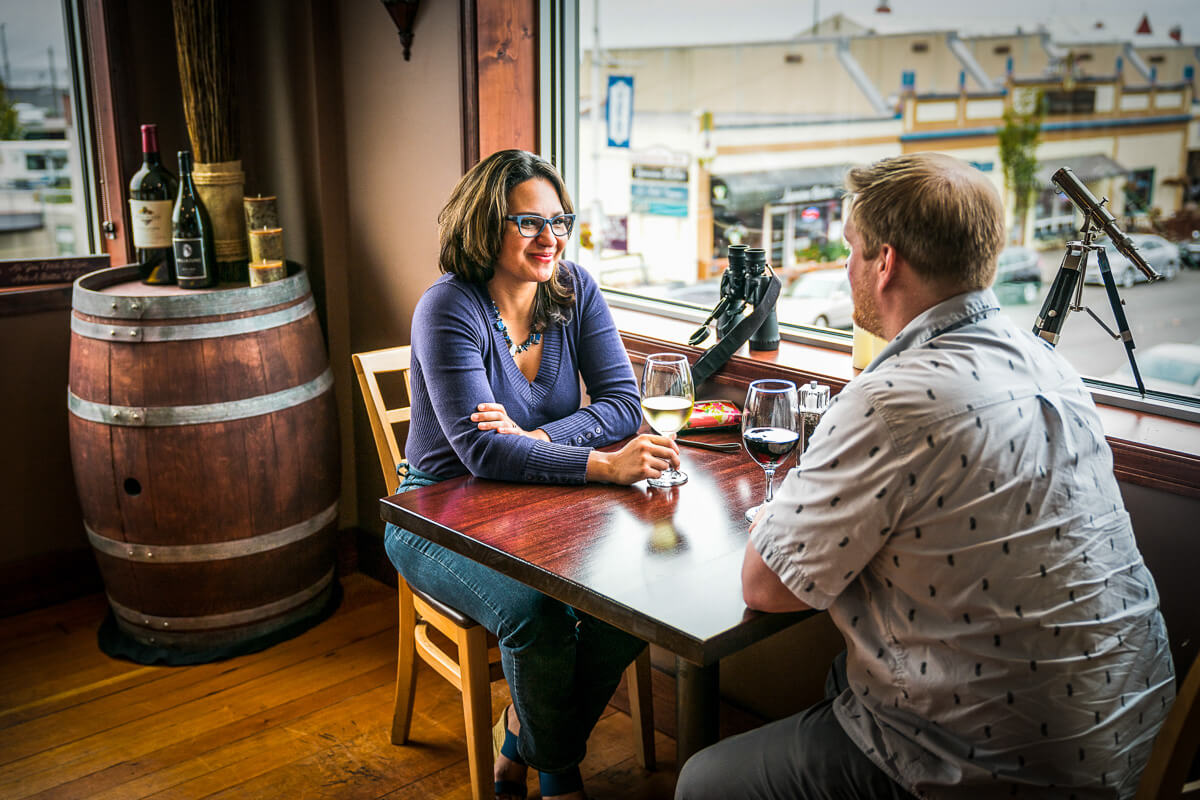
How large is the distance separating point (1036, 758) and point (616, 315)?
5.81ft

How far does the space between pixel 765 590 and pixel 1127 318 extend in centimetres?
109

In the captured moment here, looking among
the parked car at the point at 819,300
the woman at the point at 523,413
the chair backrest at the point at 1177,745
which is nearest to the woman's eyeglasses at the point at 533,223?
the woman at the point at 523,413

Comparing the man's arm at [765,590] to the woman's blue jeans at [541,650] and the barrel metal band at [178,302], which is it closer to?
the woman's blue jeans at [541,650]

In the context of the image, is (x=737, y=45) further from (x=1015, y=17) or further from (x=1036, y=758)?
(x=1036, y=758)

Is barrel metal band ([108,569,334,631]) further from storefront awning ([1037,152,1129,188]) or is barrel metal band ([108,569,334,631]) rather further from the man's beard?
storefront awning ([1037,152,1129,188])

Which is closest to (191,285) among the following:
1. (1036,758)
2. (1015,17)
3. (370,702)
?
(370,702)

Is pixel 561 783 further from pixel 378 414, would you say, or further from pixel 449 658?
pixel 378 414

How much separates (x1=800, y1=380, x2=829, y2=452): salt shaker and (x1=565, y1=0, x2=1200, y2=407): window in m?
0.36

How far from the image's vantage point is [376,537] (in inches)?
127

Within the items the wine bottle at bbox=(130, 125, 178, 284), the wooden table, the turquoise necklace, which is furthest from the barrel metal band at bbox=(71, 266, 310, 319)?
the wooden table

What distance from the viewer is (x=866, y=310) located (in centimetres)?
139

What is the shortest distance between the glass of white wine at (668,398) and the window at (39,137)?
2080 millimetres

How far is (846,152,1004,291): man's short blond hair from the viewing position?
50.1 inches

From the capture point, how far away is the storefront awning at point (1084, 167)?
1.90 meters
